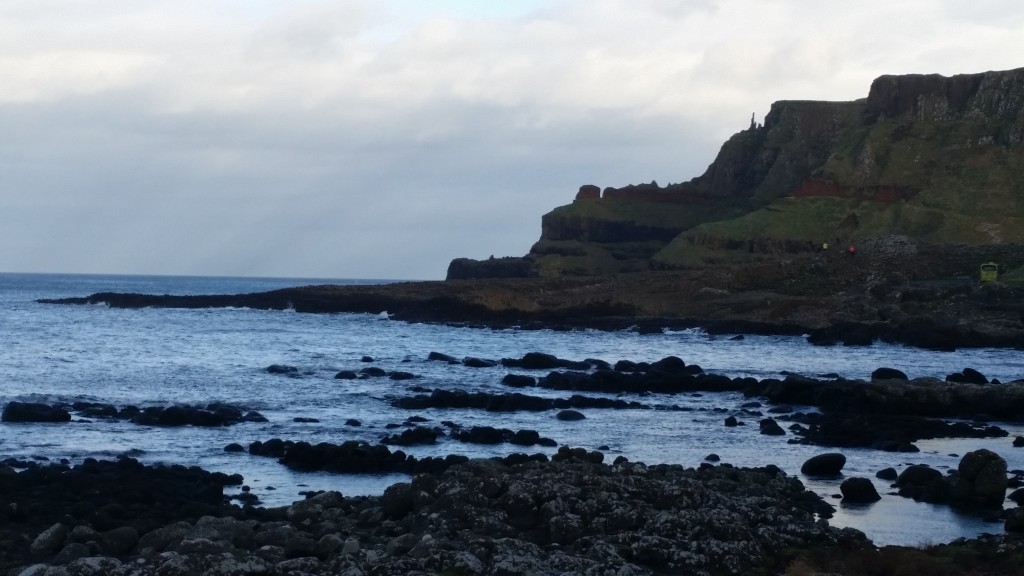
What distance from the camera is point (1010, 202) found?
110375mm

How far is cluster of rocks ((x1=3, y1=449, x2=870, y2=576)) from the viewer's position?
13.0 m

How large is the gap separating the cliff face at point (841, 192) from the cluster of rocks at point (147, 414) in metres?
77.2

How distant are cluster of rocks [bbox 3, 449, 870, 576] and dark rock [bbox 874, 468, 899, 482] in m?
3.87

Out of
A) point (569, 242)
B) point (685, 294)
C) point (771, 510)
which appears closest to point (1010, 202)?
point (685, 294)

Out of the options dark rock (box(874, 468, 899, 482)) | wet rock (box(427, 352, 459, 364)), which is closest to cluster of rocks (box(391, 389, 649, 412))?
dark rock (box(874, 468, 899, 482))

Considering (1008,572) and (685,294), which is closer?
(1008,572)

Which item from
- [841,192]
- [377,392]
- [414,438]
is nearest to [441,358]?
[377,392]

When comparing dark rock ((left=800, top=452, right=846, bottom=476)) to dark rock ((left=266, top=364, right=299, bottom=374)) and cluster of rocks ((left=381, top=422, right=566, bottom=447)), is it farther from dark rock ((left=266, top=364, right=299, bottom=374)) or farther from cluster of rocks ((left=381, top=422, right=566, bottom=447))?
dark rock ((left=266, top=364, right=299, bottom=374))

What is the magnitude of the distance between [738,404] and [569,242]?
4344 inches

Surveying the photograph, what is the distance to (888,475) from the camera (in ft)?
72.6

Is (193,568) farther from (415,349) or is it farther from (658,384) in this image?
(415,349)

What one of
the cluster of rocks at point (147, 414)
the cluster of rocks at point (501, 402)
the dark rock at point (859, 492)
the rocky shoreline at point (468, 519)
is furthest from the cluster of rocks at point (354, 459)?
the cluster of rocks at point (501, 402)

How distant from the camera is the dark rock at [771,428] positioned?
28348 mm

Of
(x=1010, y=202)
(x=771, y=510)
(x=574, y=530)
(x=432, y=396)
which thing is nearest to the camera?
(x=574, y=530)
